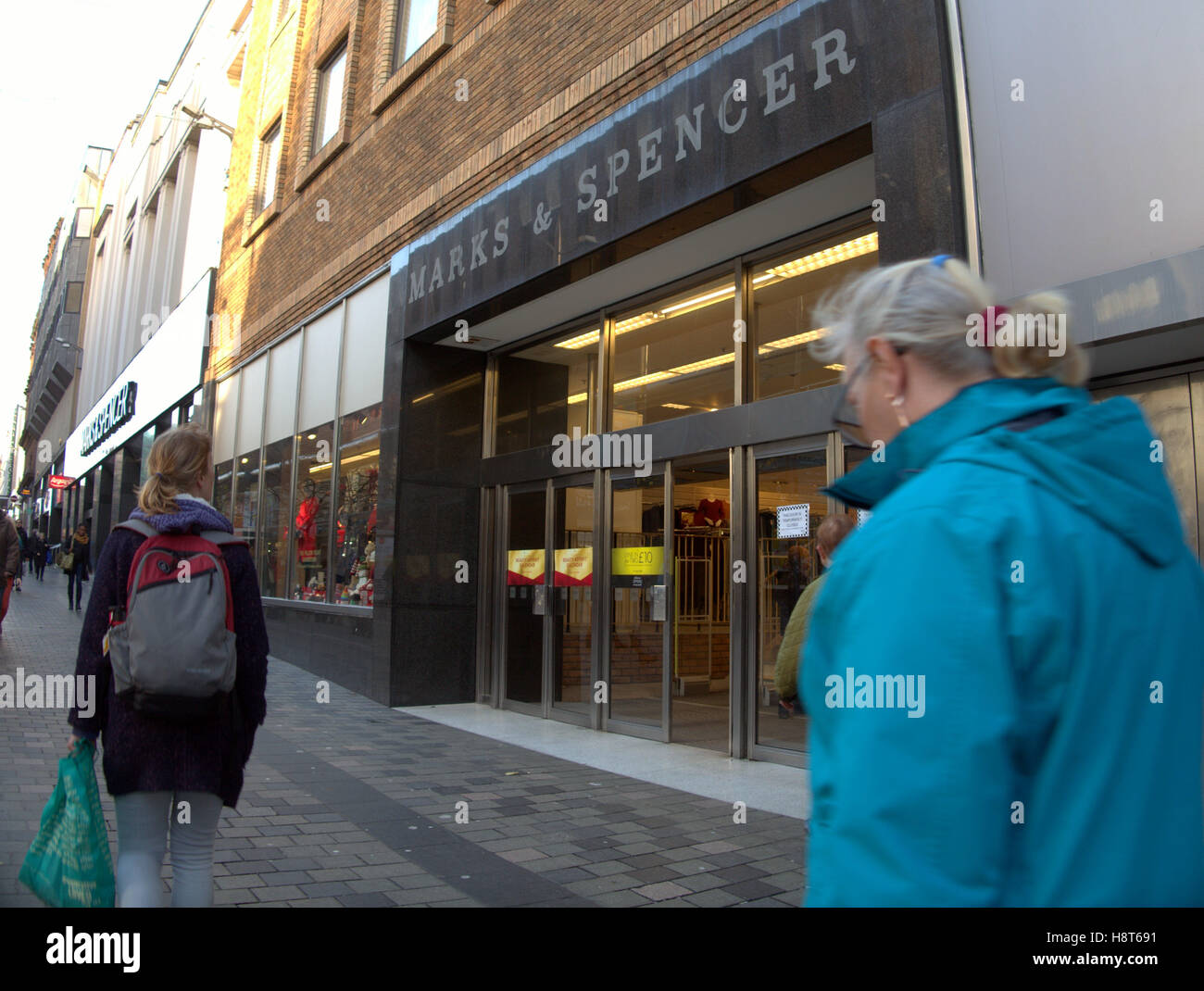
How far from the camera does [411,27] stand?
1175cm

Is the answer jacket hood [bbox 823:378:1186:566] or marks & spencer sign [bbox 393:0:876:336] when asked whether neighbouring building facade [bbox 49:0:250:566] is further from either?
jacket hood [bbox 823:378:1186:566]

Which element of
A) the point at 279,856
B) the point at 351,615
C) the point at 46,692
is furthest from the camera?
the point at 351,615

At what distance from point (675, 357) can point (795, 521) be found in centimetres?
225

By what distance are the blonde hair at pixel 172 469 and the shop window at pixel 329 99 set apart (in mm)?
11638

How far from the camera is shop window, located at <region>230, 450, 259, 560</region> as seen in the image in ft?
50.2

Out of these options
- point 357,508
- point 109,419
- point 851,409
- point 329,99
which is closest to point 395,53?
point 329,99

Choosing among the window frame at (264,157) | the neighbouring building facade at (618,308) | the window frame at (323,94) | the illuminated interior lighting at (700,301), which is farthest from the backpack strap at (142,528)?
the window frame at (264,157)

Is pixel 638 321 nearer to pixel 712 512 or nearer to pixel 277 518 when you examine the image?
pixel 712 512

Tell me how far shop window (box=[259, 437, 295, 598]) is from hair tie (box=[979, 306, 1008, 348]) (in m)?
13.5

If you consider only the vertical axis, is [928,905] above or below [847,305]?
below

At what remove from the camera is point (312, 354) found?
13.2m
